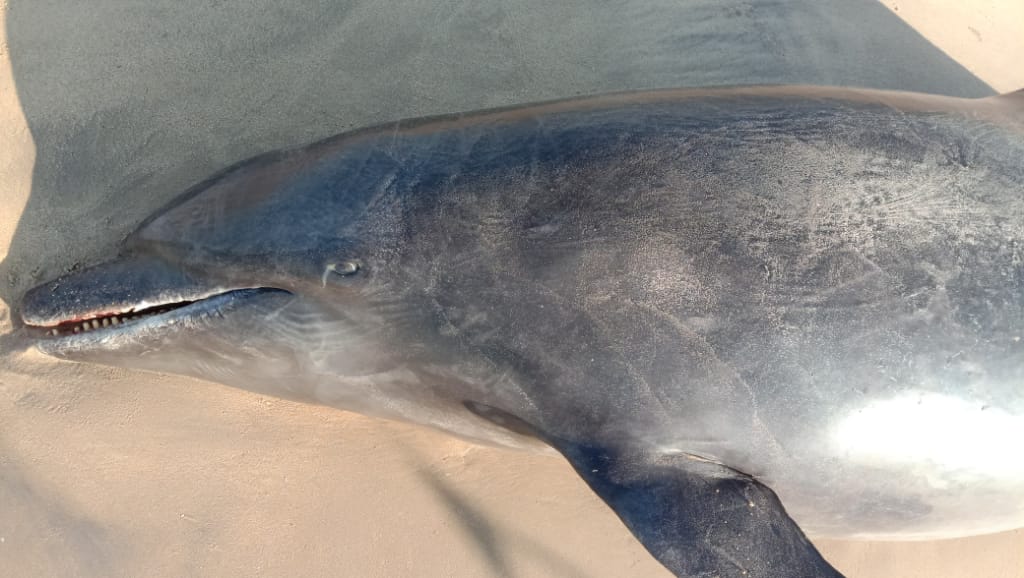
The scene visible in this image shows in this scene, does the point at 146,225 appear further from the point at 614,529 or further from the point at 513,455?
the point at 614,529

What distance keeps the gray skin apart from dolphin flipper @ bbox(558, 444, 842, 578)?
10mm

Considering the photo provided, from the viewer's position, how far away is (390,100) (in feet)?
18.0

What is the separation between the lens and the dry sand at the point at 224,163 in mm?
4590

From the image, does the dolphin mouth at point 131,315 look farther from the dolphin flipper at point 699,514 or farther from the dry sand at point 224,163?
the dolphin flipper at point 699,514

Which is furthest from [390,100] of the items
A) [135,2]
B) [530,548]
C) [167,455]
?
[530,548]

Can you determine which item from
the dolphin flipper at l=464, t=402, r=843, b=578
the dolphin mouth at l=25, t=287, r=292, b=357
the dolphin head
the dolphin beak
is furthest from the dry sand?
the dolphin flipper at l=464, t=402, r=843, b=578

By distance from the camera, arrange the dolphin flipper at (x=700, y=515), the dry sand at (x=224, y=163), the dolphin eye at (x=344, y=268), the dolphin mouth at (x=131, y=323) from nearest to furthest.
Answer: the dolphin flipper at (x=700, y=515)
the dolphin eye at (x=344, y=268)
the dolphin mouth at (x=131, y=323)
the dry sand at (x=224, y=163)

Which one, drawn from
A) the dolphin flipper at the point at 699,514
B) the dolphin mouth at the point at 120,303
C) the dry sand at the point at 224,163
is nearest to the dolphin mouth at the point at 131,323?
the dolphin mouth at the point at 120,303

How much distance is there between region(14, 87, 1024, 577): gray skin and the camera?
3480 millimetres

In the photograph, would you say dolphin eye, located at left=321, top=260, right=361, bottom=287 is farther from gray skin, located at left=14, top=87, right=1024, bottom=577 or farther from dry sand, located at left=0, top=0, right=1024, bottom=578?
dry sand, located at left=0, top=0, right=1024, bottom=578

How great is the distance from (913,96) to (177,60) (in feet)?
15.6

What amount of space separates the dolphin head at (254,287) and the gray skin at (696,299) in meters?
0.02

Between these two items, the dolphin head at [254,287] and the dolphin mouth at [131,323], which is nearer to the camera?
the dolphin head at [254,287]

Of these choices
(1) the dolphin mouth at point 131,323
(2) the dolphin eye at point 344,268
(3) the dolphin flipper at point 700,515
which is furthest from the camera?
(1) the dolphin mouth at point 131,323
